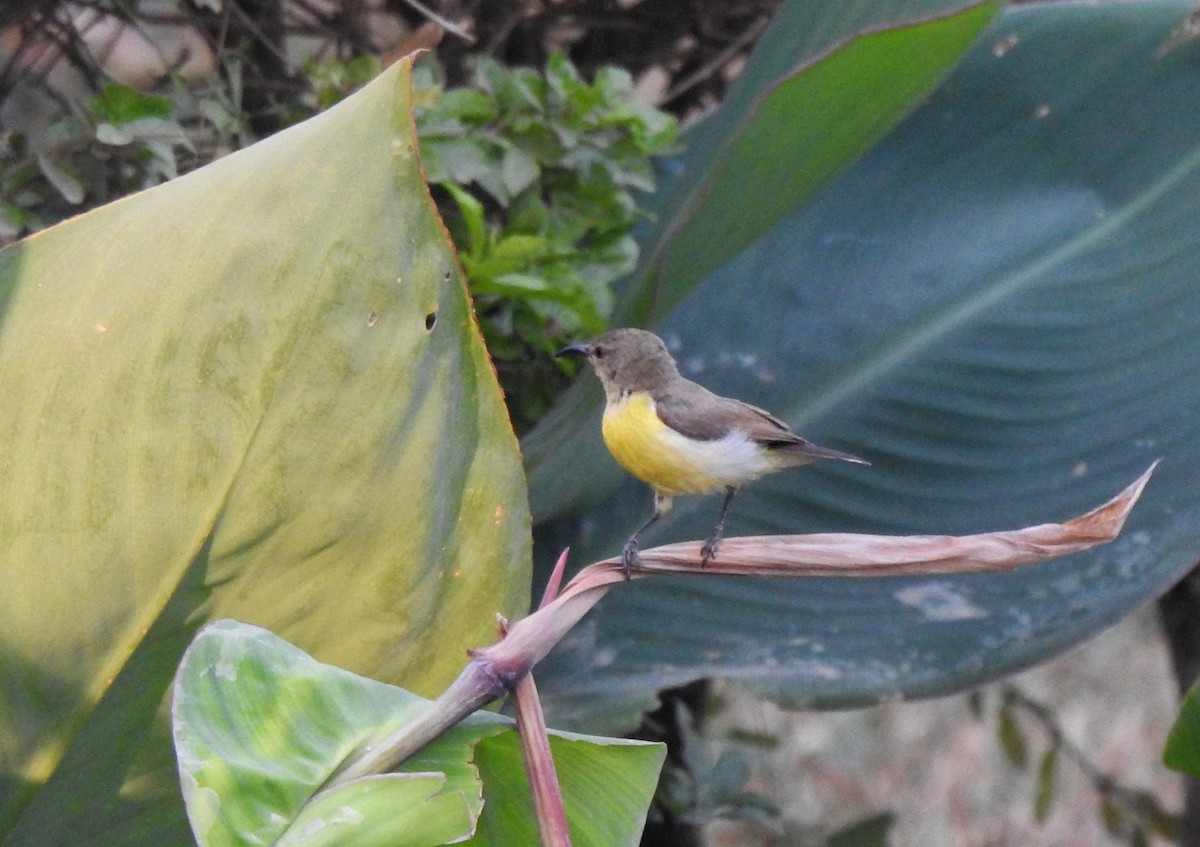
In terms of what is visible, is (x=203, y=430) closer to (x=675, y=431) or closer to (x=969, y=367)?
(x=675, y=431)

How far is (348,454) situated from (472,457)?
0.09 m

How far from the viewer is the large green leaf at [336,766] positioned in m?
0.58

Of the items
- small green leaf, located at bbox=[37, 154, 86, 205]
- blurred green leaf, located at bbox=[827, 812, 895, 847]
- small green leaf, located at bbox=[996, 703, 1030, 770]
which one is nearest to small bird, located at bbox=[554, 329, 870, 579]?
small green leaf, located at bbox=[37, 154, 86, 205]

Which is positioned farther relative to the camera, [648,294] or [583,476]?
[583,476]

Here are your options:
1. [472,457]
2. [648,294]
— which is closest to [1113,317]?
[648,294]

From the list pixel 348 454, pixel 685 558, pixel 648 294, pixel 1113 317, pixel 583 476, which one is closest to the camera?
pixel 685 558

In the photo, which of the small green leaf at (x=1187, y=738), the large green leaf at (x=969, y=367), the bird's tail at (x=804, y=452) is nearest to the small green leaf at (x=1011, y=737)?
the large green leaf at (x=969, y=367)

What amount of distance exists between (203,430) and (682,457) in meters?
0.50

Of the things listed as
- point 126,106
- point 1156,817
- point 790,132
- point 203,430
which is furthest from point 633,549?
point 1156,817

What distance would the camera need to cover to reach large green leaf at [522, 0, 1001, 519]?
1082 mm

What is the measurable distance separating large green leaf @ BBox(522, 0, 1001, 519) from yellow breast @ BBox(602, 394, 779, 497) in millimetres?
70

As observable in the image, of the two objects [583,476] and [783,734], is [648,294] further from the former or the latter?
[783,734]

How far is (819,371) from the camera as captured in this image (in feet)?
4.73

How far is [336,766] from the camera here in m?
0.64
